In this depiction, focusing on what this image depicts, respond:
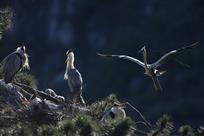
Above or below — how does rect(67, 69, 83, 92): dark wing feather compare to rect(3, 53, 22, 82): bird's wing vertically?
below

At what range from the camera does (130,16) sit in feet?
133

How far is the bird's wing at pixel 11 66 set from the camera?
59.2ft

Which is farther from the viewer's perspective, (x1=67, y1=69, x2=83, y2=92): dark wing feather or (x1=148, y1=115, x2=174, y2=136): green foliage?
(x1=67, y1=69, x2=83, y2=92): dark wing feather

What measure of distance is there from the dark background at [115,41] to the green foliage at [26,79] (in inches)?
555

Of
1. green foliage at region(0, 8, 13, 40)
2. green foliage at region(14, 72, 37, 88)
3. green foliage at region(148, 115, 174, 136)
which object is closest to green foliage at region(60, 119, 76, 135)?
green foliage at region(148, 115, 174, 136)

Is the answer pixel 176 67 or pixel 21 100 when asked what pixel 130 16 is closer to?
pixel 176 67

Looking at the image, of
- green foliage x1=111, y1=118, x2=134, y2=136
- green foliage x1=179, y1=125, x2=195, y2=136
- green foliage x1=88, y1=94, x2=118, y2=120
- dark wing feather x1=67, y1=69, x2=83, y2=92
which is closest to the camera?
green foliage x1=111, y1=118, x2=134, y2=136

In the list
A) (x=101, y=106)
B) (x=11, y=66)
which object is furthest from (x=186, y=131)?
(x=11, y=66)

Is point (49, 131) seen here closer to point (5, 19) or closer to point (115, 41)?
point (5, 19)

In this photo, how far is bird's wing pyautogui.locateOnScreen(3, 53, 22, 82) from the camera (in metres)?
18.0

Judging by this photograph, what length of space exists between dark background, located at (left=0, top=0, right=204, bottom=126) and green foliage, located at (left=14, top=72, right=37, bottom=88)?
1409 centimetres

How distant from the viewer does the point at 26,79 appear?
18.0m

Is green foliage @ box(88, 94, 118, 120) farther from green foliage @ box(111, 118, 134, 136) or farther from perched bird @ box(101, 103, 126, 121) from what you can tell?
green foliage @ box(111, 118, 134, 136)

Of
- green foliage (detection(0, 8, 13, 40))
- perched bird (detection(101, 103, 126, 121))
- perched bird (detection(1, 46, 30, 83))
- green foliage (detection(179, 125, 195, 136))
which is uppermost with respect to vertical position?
green foliage (detection(0, 8, 13, 40))
